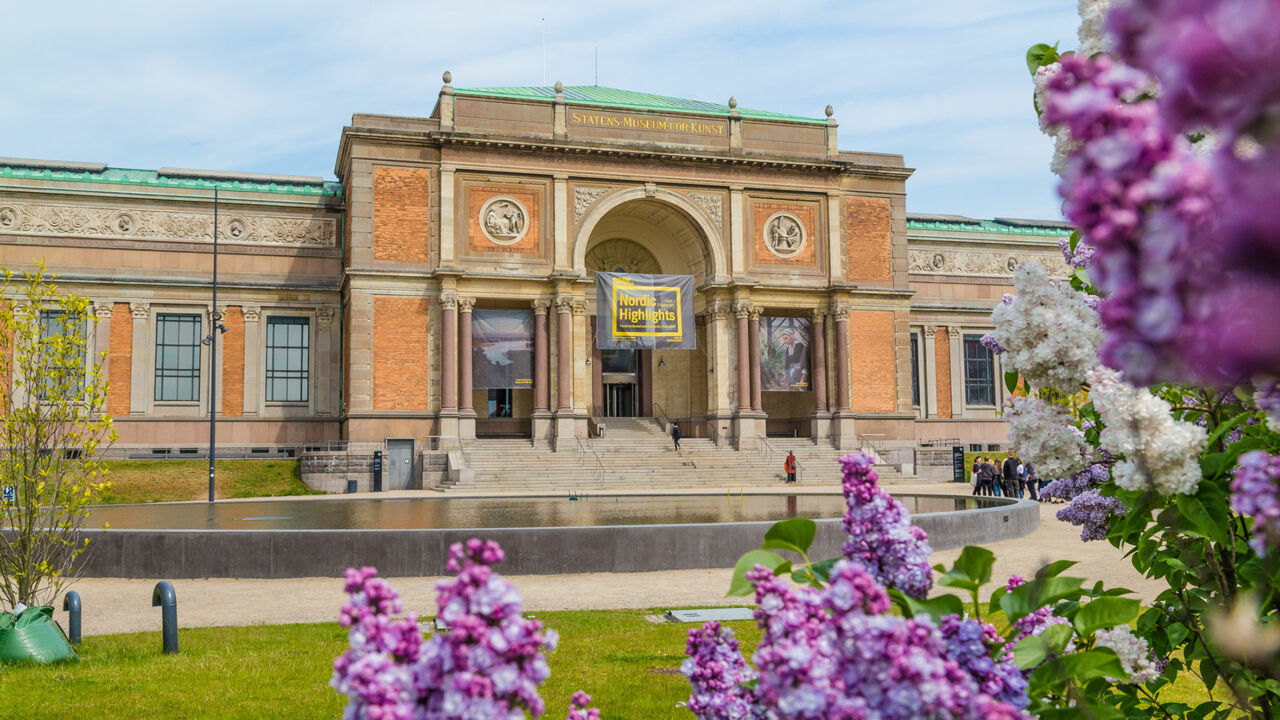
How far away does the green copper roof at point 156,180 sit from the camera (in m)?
42.8

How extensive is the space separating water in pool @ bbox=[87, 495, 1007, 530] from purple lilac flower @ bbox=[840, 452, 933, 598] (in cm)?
1396

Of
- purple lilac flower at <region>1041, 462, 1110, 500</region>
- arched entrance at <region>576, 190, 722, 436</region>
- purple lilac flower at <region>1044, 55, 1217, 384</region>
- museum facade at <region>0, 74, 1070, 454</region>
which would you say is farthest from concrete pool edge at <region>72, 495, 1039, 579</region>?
arched entrance at <region>576, 190, 722, 436</region>

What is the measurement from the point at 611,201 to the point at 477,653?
4033 cm

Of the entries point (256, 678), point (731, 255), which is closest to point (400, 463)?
point (731, 255)

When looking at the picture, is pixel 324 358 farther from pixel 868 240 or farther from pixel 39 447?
pixel 39 447

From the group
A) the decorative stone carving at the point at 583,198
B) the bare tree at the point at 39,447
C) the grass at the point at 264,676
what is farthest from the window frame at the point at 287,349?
the grass at the point at 264,676

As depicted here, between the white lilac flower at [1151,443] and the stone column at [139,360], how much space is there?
44.6 m

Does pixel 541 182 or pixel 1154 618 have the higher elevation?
pixel 541 182

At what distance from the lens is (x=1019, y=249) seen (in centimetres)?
5400

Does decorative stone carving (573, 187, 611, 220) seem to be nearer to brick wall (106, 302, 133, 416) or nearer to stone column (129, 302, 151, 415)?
stone column (129, 302, 151, 415)

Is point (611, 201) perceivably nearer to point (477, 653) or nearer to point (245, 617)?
point (245, 617)

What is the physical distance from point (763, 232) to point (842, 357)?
22.2ft

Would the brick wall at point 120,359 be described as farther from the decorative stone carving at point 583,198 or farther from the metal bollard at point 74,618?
the metal bollard at point 74,618

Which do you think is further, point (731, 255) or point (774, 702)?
point (731, 255)
